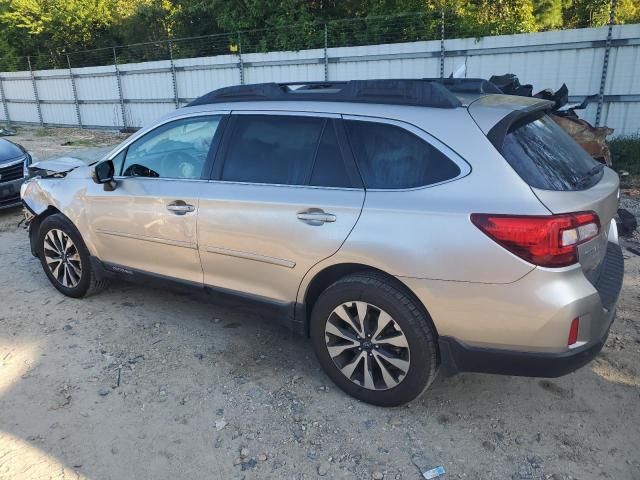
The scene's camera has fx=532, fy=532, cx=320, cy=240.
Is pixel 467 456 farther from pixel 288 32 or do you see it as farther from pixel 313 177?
pixel 288 32

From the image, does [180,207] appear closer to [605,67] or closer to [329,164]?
[329,164]

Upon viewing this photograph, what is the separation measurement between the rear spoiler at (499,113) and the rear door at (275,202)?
0.70 metres

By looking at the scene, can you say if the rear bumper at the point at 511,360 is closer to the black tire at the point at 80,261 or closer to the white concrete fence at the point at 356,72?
the black tire at the point at 80,261

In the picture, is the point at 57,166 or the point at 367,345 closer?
the point at 367,345

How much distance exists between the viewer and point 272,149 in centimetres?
332

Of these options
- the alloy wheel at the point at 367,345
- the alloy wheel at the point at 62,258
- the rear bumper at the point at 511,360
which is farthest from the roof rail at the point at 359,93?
the alloy wheel at the point at 62,258

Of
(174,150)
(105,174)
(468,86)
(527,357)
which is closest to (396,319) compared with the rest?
(527,357)

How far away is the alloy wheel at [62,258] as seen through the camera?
14.6 ft

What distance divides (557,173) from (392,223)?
86 cm

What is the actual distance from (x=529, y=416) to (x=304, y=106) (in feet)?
7.22

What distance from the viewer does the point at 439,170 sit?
2.69 meters

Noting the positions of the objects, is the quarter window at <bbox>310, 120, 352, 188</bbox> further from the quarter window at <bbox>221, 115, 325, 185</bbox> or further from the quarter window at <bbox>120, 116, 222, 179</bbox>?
the quarter window at <bbox>120, 116, 222, 179</bbox>

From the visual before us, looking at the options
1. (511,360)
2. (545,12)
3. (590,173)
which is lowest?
(511,360)

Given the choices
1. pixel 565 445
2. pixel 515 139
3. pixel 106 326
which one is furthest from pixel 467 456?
pixel 106 326
